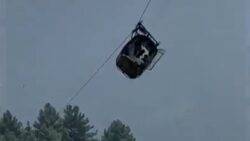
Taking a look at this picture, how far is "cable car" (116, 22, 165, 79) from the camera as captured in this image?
5.93 metres

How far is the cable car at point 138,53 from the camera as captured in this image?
5934 millimetres

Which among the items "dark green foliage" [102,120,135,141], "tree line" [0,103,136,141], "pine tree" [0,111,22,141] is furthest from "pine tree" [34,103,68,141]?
"dark green foliage" [102,120,135,141]

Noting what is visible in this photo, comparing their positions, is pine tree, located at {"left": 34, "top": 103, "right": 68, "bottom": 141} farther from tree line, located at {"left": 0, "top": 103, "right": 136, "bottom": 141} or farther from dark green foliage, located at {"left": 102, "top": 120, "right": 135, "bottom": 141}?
dark green foliage, located at {"left": 102, "top": 120, "right": 135, "bottom": 141}

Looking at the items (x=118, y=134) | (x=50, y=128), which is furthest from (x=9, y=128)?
(x=118, y=134)

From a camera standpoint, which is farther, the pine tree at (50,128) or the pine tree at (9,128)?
the pine tree at (9,128)

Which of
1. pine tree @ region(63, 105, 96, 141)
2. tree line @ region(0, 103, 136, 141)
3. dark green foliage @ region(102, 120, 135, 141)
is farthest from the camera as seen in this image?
pine tree @ region(63, 105, 96, 141)

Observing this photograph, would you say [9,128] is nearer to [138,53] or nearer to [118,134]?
A: [118,134]

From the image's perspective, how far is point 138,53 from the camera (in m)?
5.96

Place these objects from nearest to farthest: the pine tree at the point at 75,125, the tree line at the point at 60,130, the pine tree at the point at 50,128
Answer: the pine tree at the point at 50,128 → the tree line at the point at 60,130 → the pine tree at the point at 75,125

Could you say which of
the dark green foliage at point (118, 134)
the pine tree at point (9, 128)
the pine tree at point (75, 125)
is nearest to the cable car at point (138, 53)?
the dark green foliage at point (118, 134)

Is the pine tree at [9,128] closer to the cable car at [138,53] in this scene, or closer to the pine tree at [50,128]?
the pine tree at [50,128]

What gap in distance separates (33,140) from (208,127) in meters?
11.1

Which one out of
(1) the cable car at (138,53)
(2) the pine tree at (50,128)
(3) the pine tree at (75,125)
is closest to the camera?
(1) the cable car at (138,53)

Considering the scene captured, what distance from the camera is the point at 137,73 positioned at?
600 cm
